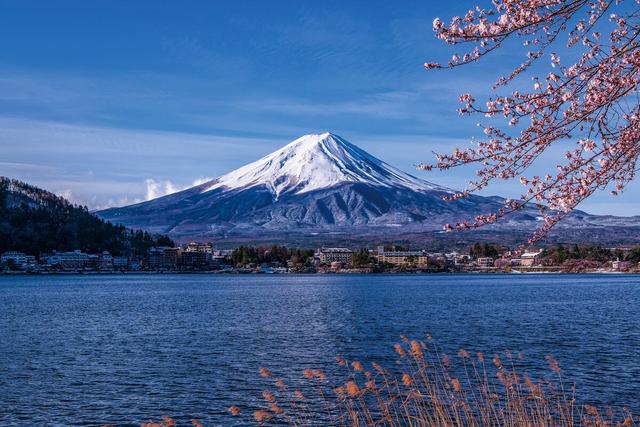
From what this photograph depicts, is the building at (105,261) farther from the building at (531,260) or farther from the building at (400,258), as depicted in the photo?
the building at (531,260)

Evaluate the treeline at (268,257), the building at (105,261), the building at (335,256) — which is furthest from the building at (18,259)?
the building at (335,256)

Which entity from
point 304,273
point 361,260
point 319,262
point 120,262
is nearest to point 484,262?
point 361,260

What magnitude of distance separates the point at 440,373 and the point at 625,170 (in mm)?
9922

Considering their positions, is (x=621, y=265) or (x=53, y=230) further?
(x=53, y=230)

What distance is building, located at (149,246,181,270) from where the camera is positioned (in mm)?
134375

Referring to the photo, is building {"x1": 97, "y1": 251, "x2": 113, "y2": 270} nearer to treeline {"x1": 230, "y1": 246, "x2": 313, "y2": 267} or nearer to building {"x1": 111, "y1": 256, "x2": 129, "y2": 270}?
building {"x1": 111, "y1": 256, "x2": 129, "y2": 270}

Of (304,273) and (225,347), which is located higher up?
(225,347)

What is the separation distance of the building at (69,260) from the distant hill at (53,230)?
3.61 meters

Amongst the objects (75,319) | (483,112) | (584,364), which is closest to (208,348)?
(584,364)

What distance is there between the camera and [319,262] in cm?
13100

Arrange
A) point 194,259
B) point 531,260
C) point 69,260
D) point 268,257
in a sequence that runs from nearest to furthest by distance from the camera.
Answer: point 69,260
point 531,260
point 268,257
point 194,259

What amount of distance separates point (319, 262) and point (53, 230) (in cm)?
4558

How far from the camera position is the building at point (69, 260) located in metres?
121

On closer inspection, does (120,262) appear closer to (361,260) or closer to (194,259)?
(194,259)
